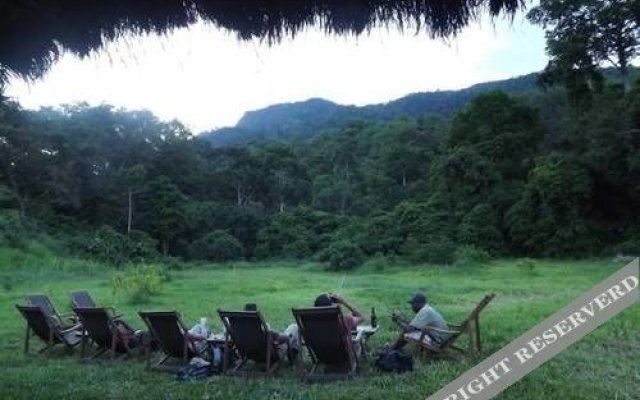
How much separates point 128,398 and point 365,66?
306 centimetres

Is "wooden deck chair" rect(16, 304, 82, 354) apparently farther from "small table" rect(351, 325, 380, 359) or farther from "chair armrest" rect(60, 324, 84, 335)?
"small table" rect(351, 325, 380, 359)

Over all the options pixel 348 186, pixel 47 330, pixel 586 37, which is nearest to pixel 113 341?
pixel 47 330

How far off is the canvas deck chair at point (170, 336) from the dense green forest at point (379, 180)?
575 inches

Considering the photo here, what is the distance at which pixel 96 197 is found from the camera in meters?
37.1

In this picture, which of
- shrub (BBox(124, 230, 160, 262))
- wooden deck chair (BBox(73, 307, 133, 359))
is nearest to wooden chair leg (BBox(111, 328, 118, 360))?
wooden deck chair (BBox(73, 307, 133, 359))

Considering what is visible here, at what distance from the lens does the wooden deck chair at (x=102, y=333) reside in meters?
5.97

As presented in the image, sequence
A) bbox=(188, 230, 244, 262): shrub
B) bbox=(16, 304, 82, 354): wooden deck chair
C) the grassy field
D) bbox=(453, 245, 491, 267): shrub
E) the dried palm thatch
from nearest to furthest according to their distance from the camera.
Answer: the dried palm thatch
the grassy field
bbox=(16, 304, 82, 354): wooden deck chair
bbox=(453, 245, 491, 267): shrub
bbox=(188, 230, 244, 262): shrub

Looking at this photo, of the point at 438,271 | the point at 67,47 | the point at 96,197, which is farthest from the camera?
the point at 96,197

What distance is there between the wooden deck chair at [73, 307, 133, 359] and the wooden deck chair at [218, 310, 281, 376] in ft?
4.32

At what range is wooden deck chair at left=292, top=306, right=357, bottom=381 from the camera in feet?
15.8

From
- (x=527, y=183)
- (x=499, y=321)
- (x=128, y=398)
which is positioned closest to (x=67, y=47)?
(x=128, y=398)

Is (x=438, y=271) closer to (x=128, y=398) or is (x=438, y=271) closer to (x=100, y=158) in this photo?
(x=128, y=398)

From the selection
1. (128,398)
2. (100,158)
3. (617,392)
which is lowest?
(617,392)

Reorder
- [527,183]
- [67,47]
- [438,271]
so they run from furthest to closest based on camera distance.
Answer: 1. [527,183]
2. [438,271]
3. [67,47]
